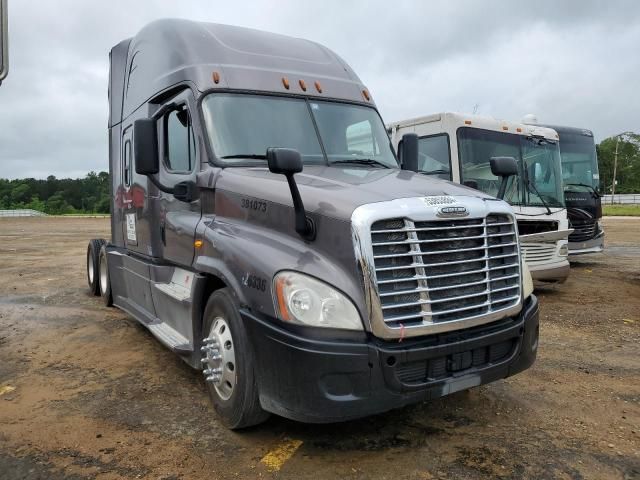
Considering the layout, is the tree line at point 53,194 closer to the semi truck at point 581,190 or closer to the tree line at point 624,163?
the tree line at point 624,163

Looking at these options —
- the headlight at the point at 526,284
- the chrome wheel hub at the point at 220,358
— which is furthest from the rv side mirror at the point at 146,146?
the headlight at the point at 526,284

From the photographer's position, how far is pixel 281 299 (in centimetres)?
315

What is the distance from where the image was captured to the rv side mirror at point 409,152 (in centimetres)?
550

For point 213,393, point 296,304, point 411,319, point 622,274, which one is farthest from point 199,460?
point 622,274

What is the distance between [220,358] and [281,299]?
931 millimetres

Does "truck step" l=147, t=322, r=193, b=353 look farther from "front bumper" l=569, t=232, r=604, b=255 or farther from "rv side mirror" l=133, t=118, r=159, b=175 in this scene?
"front bumper" l=569, t=232, r=604, b=255

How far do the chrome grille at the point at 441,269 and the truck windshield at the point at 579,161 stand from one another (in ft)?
33.8

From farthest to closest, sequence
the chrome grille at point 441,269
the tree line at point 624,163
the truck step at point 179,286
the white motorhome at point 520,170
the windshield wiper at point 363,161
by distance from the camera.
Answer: the tree line at point 624,163, the white motorhome at point 520,170, the windshield wiper at point 363,161, the truck step at point 179,286, the chrome grille at point 441,269

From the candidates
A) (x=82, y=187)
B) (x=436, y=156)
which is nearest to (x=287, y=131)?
(x=436, y=156)

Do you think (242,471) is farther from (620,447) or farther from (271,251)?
(620,447)

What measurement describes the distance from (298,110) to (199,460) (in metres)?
2.91

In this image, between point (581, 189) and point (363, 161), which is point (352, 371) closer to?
point (363, 161)

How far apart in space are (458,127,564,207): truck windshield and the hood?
5079mm

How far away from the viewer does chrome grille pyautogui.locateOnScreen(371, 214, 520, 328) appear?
3174 millimetres
